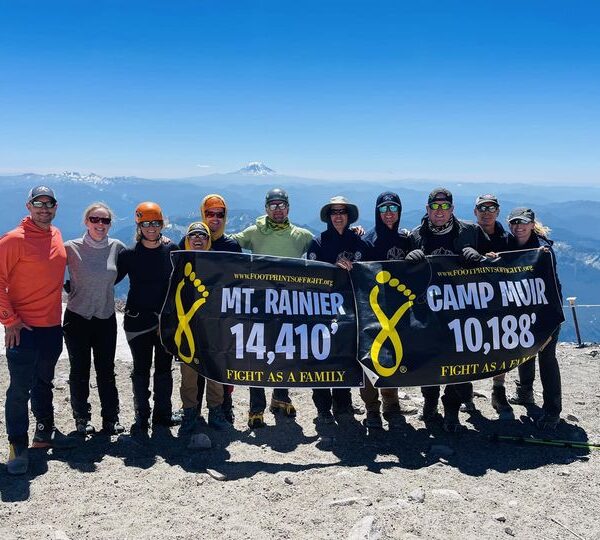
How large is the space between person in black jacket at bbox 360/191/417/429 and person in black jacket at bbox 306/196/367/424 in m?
0.23

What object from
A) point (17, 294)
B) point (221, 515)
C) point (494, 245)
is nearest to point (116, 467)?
point (221, 515)

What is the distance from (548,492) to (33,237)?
7465mm

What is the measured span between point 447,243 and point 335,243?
1.85 metres

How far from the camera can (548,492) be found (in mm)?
5773

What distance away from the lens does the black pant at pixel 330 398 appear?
8141 mm

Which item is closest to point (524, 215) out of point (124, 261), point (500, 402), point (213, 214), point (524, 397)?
point (500, 402)

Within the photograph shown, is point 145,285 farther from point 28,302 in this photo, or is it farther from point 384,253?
point 384,253

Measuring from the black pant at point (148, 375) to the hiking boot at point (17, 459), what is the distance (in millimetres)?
1692

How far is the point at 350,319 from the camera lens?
7.52 metres

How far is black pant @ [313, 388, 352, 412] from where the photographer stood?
26.7ft

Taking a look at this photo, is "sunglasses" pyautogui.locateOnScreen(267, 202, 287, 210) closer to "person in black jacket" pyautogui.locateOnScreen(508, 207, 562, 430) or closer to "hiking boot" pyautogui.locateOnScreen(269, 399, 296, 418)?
"hiking boot" pyautogui.locateOnScreen(269, 399, 296, 418)

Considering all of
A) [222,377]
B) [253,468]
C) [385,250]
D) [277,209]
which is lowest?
[253,468]

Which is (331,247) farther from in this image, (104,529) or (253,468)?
(104,529)

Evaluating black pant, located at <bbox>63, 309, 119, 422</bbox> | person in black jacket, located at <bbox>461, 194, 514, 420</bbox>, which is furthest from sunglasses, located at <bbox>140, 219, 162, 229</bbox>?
person in black jacket, located at <bbox>461, 194, 514, 420</bbox>
